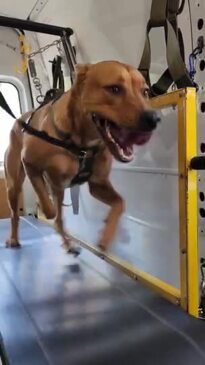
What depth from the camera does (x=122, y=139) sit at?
0.65 meters

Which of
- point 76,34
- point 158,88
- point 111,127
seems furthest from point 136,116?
point 76,34

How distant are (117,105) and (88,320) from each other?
2.87ft

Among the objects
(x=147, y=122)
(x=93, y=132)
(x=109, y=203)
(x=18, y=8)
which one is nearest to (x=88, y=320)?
(x=109, y=203)

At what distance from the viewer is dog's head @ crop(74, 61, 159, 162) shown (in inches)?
24.6

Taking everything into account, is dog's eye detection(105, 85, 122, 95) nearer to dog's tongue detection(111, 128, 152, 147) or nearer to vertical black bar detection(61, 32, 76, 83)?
dog's tongue detection(111, 128, 152, 147)

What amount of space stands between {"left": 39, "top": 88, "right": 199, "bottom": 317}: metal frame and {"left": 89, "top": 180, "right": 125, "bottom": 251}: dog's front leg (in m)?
0.41

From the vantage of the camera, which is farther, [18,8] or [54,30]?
[18,8]

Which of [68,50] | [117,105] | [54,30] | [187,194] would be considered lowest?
[187,194]

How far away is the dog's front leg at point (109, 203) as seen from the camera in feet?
2.78

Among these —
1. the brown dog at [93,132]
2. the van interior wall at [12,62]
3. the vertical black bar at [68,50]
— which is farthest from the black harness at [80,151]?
the van interior wall at [12,62]

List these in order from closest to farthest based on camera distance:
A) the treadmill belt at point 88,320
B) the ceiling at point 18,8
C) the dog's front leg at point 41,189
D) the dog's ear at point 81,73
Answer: the dog's ear at point 81,73 < the dog's front leg at point 41,189 < the treadmill belt at point 88,320 < the ceiling at point 18,8

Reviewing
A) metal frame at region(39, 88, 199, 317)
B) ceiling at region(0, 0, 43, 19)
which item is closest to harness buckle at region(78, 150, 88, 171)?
metal frame at region(39, 88, 199, 317)

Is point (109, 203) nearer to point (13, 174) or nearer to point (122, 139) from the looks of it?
point (122, 139)

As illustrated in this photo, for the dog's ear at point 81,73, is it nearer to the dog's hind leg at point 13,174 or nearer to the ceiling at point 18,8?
the dog's hind leg at point 13,174
